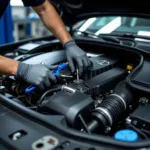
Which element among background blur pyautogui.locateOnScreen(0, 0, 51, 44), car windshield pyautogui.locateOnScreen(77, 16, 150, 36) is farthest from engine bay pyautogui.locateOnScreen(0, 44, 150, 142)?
background blur pyautogui.locateOnScreen(0, 0, 51, 44)

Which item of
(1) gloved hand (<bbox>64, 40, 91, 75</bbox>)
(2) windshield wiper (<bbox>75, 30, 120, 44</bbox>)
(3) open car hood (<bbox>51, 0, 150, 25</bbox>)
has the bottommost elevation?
(1) gloved hand (<bbox>64, 40, 91, 75</bbox>)

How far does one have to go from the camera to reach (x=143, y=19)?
1740 millimetres

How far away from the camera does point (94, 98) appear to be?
45.8 inches

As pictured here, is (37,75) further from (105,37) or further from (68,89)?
(105,37)

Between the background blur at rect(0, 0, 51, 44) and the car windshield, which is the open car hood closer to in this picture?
the car windshield

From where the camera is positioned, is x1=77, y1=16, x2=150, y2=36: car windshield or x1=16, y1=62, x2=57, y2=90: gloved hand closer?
x1=16, y1=62, x2=57, y2=90: gloved hand

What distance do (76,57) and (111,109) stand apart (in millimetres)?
459

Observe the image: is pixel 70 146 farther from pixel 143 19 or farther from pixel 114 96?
pixel 143 19

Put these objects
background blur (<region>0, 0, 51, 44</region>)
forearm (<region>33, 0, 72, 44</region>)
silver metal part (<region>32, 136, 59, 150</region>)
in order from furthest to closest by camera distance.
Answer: background blur (<region>0, 0, 51, 44</region>) < forearm (<region>33, 0, 72, 44</region>) < silver metal part (<region>32, 136, 59, 150</region>)

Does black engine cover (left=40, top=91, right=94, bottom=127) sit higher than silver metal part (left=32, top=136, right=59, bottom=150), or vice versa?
black engine cover (left=40, top=91, right=94, bottom=127)

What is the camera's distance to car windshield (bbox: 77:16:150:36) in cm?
175

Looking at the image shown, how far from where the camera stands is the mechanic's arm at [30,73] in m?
1.13

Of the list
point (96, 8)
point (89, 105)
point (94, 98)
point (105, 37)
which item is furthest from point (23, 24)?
point (89, 105)

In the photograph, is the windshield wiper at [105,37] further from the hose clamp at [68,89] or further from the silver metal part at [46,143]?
the silver metal part at [46,143]
